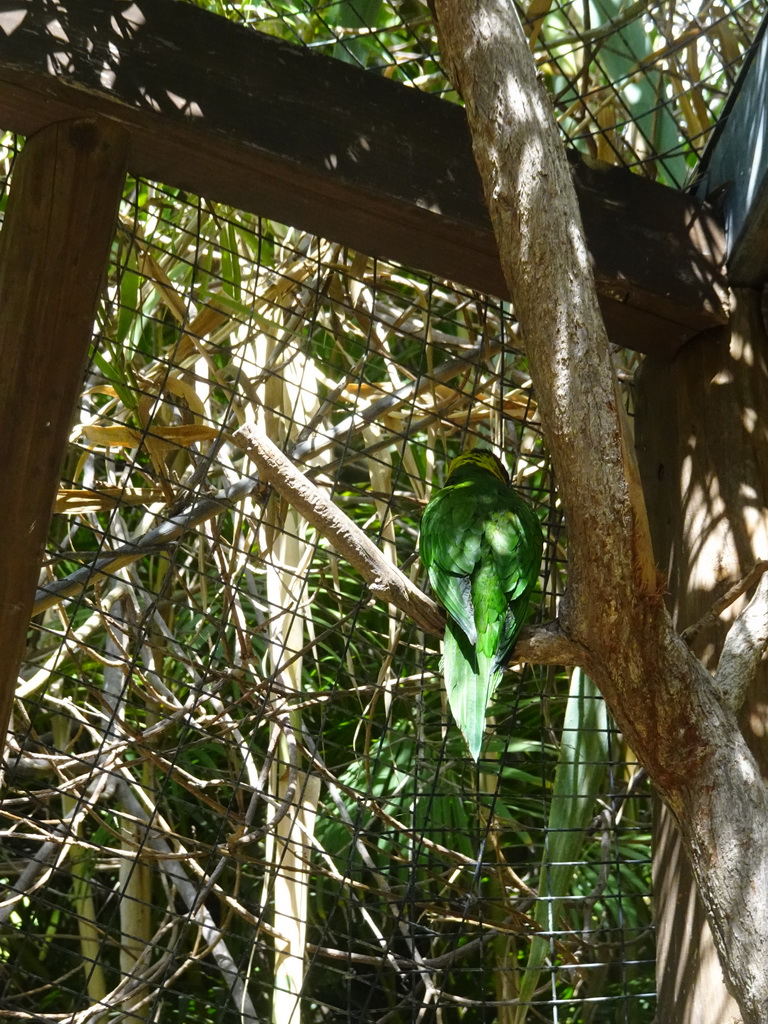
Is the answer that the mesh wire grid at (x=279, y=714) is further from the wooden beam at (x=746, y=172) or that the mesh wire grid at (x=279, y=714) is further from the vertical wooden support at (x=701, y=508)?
the wooden beam at (x=746, y=172)

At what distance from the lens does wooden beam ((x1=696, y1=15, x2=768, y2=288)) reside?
1.51 meters

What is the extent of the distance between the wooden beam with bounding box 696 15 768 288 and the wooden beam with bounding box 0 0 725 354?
0.13ft

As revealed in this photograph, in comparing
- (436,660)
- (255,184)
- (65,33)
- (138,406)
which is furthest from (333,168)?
(436,660)

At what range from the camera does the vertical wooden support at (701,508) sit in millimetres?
1376

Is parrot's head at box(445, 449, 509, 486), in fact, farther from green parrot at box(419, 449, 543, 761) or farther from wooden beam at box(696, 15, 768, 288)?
wooden beam at box(696, 15, 768, 288)

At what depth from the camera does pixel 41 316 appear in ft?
4.08

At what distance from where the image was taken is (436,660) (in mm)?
2643

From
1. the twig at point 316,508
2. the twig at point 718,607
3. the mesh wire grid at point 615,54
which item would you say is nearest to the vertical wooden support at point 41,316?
the twig at point 316,508

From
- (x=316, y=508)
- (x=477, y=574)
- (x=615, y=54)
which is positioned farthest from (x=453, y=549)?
(x=615, y=54)

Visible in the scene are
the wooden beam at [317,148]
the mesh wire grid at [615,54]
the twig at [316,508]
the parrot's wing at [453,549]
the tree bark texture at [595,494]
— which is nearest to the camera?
the tree bark texture at [595,494]

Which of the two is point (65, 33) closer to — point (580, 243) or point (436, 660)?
point (580, 243)

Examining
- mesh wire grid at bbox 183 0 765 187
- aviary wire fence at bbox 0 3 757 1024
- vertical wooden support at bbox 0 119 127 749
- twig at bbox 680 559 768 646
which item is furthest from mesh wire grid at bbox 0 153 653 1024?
twig at bbox 680 559 768 646

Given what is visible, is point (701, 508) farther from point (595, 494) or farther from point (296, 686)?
point (296, 686)

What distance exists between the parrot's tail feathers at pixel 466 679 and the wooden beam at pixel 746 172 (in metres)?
0.75
